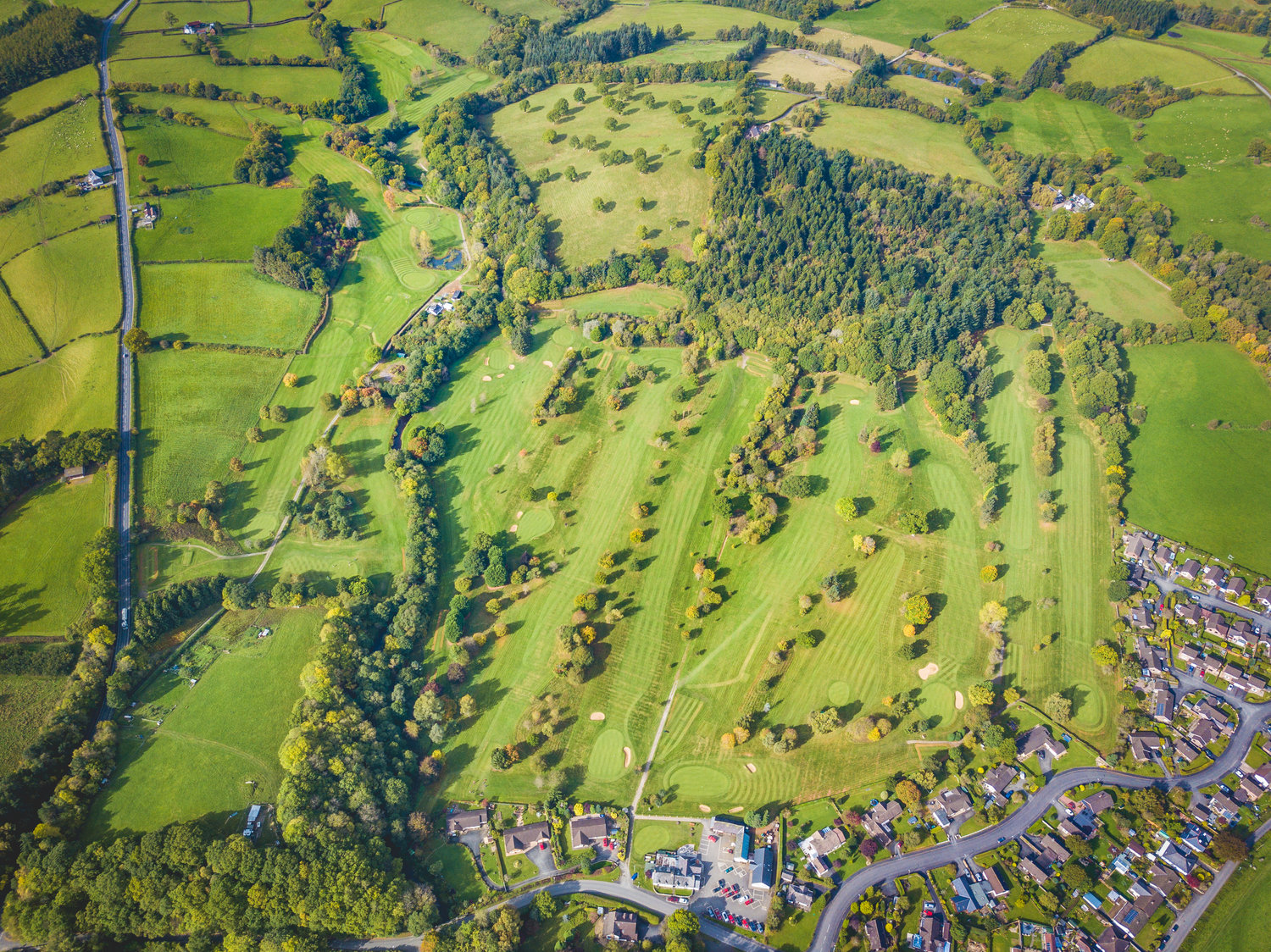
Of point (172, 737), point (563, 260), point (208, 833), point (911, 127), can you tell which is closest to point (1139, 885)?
point (208, 833)

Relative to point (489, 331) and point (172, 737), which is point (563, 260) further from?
point (172, 737)

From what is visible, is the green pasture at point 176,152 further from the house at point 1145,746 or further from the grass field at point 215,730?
the house at point 1145,746

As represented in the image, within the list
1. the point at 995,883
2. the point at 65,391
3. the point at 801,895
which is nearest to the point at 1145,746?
the point at 995,883

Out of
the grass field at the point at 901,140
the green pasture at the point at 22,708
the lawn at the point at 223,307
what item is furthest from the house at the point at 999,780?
the lawn at the point at 223,307

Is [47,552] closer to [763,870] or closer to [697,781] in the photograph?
[697,781]

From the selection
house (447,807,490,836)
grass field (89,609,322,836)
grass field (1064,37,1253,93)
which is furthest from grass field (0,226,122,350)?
grass field (1064,37,1253,93)

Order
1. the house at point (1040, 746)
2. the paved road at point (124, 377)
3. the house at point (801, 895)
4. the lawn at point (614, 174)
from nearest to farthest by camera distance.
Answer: the house at point (801, 895)
the house at point (1040, 746)
the paved road at point (124, 377)
the lawn at point (614, 174)

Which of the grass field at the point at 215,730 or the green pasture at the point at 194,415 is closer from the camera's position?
the grass field at the point at 215,730
